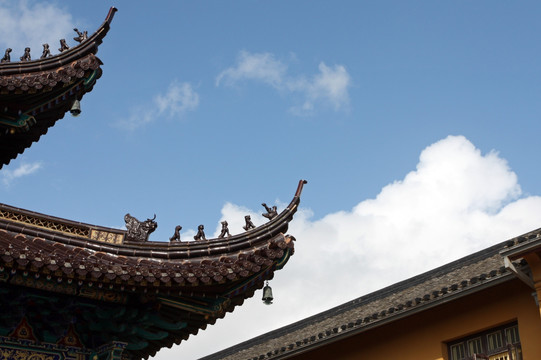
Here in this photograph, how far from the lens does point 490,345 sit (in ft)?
53.1

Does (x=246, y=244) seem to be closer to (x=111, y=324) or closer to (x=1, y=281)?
(x=111, y=324)

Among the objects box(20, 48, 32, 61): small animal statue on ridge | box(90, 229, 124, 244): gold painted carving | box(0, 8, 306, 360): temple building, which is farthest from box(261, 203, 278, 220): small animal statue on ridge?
box(20, 48, 32, 61): small animal statue on ridge

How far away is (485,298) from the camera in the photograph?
1634 cm

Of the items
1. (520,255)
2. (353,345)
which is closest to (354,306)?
(353,345)

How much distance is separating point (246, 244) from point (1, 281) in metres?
3.33

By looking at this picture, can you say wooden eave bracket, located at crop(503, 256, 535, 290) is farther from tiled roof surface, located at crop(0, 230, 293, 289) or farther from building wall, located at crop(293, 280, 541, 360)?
tiled roof surface, located at crop(0, 230, 293, 289)

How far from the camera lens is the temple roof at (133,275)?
372 inches

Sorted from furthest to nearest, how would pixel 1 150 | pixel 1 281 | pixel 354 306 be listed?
pixel 354 306 → pixel 1 150 → pixel 1 281

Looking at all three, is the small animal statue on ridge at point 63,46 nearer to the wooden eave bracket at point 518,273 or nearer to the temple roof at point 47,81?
the temple roof at point 47,81

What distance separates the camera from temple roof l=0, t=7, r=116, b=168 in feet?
35.7

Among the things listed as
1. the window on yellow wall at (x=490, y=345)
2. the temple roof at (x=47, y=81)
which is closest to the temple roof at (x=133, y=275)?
the temple roof at (x=47, y=81)

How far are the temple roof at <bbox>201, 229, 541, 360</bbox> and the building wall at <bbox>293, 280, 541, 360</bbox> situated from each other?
1.68 feet

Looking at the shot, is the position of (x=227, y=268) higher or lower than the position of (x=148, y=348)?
higher

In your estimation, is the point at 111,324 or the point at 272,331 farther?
the point at 272,331
